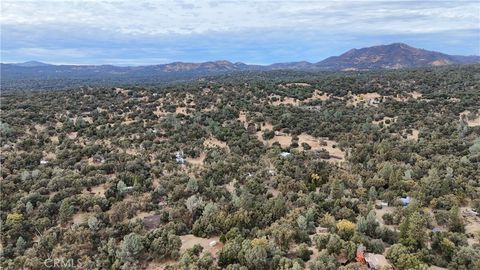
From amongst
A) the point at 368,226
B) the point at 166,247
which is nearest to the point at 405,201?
the point at 368,226

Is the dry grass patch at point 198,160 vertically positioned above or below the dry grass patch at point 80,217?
above

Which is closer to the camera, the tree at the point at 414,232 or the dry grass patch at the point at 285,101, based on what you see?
the tree at the point at 414,232

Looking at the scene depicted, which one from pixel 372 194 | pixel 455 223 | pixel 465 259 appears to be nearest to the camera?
pixel 465 259

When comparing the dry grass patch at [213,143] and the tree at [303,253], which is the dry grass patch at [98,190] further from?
the tree at [303,253]

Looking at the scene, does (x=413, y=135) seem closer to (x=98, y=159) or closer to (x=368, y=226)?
(x=368, y=226)

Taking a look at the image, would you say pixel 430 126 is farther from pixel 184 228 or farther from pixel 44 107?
pixel 44 107

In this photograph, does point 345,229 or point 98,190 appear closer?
point 345,229

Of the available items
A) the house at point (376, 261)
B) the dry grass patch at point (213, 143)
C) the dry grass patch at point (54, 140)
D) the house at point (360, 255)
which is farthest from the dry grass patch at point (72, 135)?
the house at point (376, 261)

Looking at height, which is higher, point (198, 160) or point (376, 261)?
point (198, 160)

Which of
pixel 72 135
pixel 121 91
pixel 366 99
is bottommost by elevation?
pixel 72 135

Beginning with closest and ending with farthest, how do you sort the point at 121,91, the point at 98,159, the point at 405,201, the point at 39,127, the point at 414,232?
the point at 414,232
the point at 405,201
the point at 98,159
the point at 39,127
the point at 121,91

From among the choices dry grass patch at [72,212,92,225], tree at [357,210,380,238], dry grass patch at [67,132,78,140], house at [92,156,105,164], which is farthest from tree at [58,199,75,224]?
tree at [357,210,380,238]

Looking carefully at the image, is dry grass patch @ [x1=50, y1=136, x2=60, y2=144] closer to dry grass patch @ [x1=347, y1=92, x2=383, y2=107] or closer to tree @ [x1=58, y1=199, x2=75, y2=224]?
tree @ [x1=58, y1=199, x2=75, y2=224]
